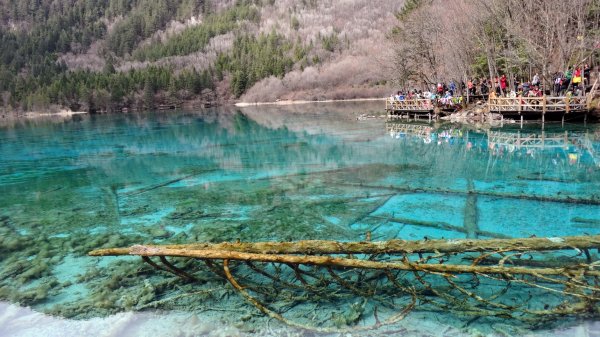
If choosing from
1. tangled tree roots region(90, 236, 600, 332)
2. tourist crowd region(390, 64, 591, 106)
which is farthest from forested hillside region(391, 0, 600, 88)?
tangled tree roots region(90, 236, 600, 332)

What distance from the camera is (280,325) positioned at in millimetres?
6758

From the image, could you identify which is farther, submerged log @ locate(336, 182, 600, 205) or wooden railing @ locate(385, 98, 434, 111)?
wooden railing @ locate(385, 98, 434, 111)

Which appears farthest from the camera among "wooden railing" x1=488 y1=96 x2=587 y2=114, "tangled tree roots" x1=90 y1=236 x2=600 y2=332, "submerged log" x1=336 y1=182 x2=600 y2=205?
"wooden railing" x1=488 y1=96 x2=587 y2=114

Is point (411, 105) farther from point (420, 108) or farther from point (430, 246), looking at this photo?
point (430, 246)

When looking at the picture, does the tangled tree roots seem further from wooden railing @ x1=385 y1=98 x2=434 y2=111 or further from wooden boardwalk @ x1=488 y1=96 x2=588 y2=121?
wooden railing @ x1=385 y1=98 x2=434 y2=111

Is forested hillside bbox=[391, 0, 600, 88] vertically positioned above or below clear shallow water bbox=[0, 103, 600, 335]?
above

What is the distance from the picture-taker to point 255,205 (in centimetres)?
1412

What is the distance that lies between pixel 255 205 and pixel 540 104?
21979 millimetres

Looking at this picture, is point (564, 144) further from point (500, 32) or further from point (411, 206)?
point (500, 32)

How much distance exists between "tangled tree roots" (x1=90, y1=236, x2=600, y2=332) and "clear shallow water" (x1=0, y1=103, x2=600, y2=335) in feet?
1.14

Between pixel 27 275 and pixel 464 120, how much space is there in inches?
1290

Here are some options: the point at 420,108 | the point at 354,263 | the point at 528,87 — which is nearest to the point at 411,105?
the point at 420,108

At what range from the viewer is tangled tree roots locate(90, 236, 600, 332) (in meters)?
6.38

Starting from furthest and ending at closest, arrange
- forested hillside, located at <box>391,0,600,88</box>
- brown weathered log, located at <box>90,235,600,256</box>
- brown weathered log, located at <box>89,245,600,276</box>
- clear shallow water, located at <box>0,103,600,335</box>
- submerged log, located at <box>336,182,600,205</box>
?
forested hillside, located at <box>391,0,600,88</box>
submerged log, located at <box>336,182,600,205</box>
clear shallow water, located at <box>0,103,600,335</box>
brown weathered log, located at <box>90,235,600,256</box>
brown weathered log, located at <box>89,245,600,276</box>
